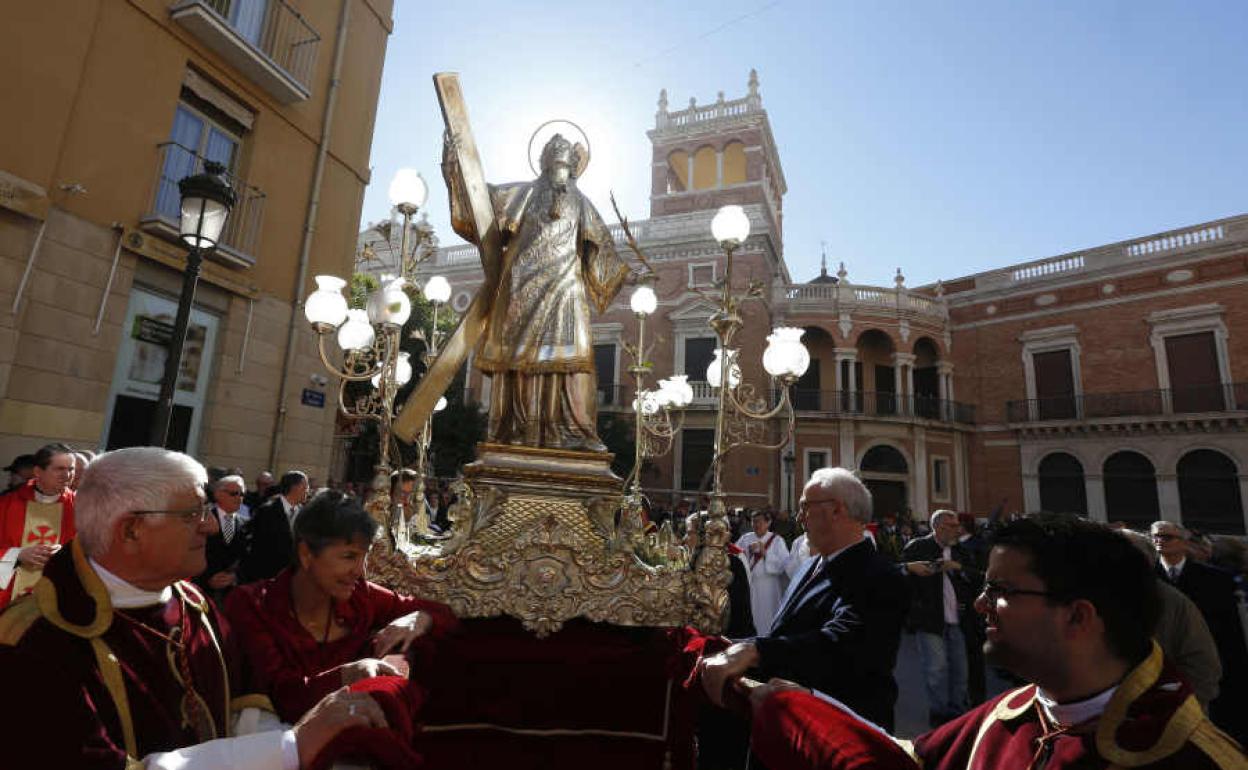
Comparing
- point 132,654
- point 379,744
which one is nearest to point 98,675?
point 132,654

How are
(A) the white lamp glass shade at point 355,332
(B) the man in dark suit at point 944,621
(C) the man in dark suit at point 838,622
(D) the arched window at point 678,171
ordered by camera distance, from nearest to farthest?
Result: 1. (C) the man in dark suit at point 838,622
2. (A) the white lamp glass shade at point 355,332
3. (B) the man in dark suit at point 944,621
4. (D) the arched window at point 678,171

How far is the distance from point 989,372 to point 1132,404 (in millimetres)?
4127

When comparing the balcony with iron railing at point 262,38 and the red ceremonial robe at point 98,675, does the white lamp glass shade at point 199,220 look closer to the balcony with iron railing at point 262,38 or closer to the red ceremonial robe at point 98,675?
the red ceremonial robe at point 98,675

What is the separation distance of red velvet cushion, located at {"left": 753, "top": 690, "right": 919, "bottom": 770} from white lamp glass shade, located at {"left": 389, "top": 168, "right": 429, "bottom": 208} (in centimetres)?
388

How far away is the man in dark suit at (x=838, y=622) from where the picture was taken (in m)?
1.99

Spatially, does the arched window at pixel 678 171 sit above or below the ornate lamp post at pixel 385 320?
above

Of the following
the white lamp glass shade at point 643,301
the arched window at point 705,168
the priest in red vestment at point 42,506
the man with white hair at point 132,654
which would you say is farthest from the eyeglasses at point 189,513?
the arched window at point 705,168

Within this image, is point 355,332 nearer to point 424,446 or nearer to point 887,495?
point 424,446

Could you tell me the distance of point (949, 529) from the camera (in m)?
5.74

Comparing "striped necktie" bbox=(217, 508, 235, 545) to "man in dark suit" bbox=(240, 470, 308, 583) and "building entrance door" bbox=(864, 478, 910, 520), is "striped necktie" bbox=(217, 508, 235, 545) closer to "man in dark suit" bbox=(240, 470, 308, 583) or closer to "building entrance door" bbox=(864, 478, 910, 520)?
"man in dark suit" bbox=(240, 470, 308, 583)

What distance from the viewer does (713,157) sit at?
25969mm

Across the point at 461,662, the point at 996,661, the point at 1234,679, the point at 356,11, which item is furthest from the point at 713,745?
the point at 356,11

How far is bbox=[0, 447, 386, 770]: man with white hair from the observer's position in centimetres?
106

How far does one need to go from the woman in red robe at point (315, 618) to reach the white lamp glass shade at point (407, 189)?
9.10 ft
